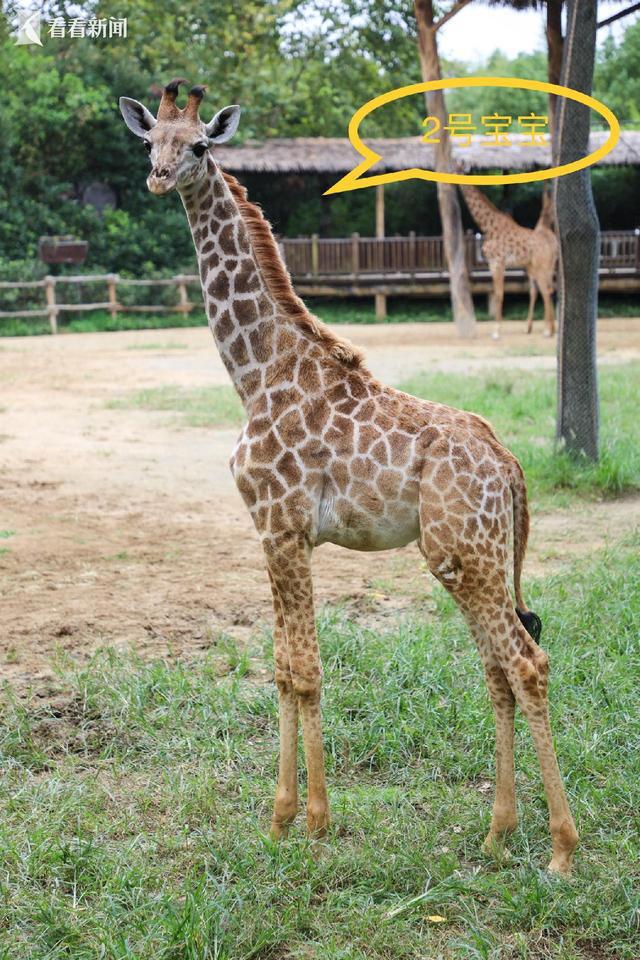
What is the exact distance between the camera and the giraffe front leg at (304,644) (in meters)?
3.28

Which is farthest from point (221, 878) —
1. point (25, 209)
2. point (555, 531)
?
point (25, 209)

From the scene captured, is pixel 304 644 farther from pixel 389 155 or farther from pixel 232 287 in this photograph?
pixel 389 155

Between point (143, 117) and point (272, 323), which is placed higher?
point (143, 117)

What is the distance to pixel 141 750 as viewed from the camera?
4023mm

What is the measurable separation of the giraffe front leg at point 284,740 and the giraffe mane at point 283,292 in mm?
797

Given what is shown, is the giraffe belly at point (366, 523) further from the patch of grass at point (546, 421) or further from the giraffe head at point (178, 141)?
the patch of grass at point (546, 421)

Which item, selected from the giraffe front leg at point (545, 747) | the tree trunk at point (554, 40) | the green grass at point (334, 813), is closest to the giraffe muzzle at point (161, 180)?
the giraffe front leg at point (545, 747)

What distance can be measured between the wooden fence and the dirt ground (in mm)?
10393

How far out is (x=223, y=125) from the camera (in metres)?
3.54

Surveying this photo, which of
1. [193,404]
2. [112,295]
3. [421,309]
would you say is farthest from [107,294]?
[193,404]

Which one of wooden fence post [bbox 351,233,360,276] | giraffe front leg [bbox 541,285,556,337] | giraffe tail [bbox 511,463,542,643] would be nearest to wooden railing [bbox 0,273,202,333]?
wooden fence post [bbox 351,233,360,276]

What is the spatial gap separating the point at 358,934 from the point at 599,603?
2.69 m

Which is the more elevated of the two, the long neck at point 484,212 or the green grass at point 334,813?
the long neck at point 484,212

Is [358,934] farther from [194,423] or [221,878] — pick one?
[194,423]
